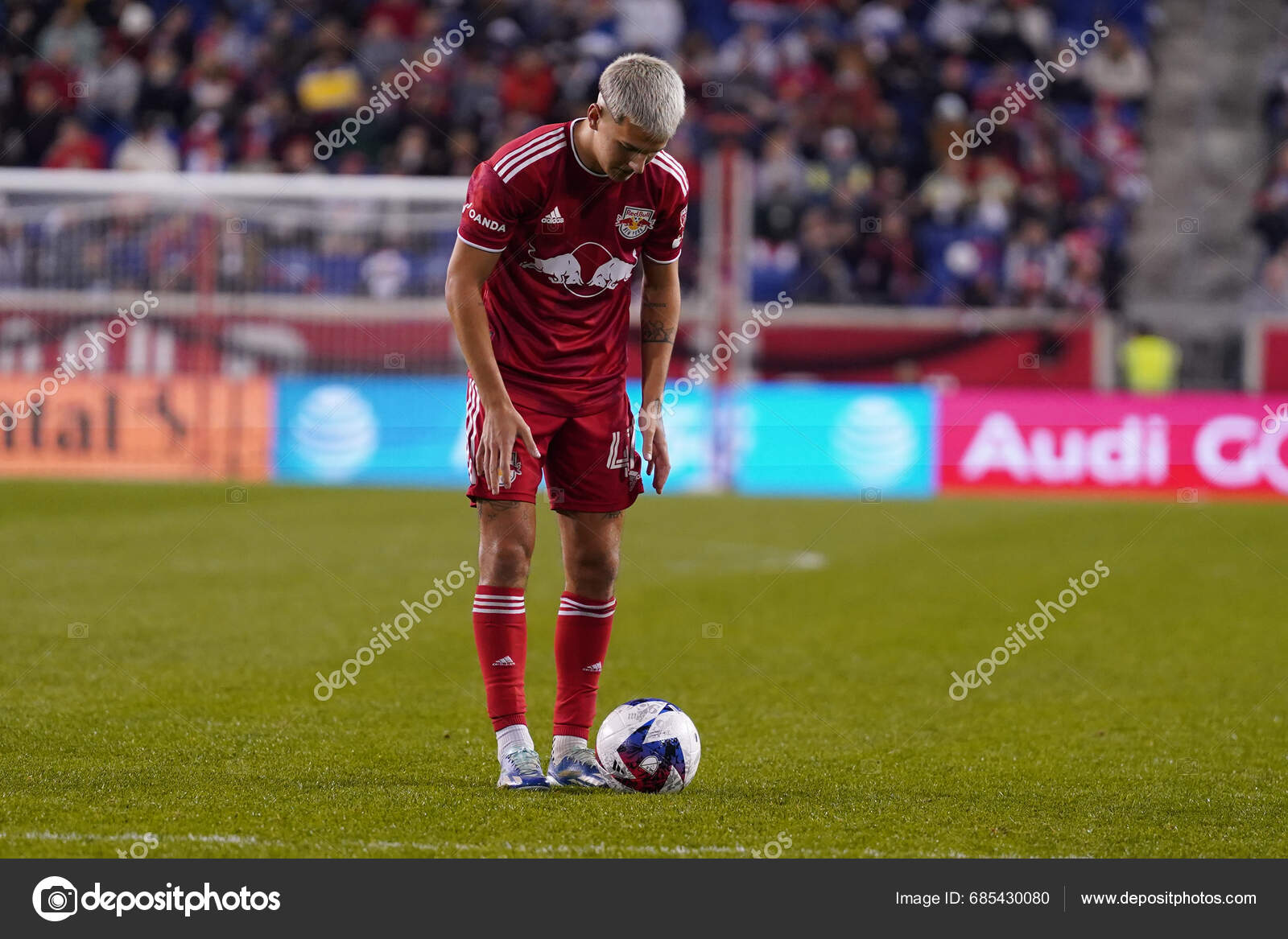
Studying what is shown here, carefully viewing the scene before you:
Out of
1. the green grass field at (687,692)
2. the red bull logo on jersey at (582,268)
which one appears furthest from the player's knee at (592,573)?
the red bull logo on jersey at (582,268)

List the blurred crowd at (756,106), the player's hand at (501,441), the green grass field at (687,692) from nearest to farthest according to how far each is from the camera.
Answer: the green grass field at (687,692) → the player's hand at (501,441) → the blurred crowd at (756,106)

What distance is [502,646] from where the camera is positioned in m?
4.69

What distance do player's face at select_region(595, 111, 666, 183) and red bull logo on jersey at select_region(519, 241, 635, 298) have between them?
257mm

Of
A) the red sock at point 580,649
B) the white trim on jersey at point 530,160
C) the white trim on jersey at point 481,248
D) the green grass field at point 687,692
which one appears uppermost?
the white trim on jersey at point 530,160

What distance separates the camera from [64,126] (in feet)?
61.3

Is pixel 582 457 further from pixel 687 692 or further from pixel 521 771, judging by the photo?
pixel 687 692

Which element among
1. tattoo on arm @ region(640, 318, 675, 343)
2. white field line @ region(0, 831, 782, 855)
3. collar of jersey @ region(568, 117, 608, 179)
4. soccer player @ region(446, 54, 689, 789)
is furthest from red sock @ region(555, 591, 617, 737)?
collar of jersey @ region(568, 117, 608, 179)

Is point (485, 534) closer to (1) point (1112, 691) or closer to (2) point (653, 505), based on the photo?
(1) point (1112, 691)

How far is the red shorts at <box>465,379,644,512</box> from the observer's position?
4676 millimetres

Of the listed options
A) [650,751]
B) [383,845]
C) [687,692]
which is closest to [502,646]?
[650,751]

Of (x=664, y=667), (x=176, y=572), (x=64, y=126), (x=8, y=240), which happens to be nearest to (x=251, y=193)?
(x=8, y=240)

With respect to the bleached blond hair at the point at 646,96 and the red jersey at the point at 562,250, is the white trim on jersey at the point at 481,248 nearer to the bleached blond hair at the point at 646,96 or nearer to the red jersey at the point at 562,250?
the red jersey at the point at 562,250

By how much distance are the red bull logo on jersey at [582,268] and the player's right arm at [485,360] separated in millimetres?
185

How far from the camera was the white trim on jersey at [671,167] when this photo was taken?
15.3 feet
